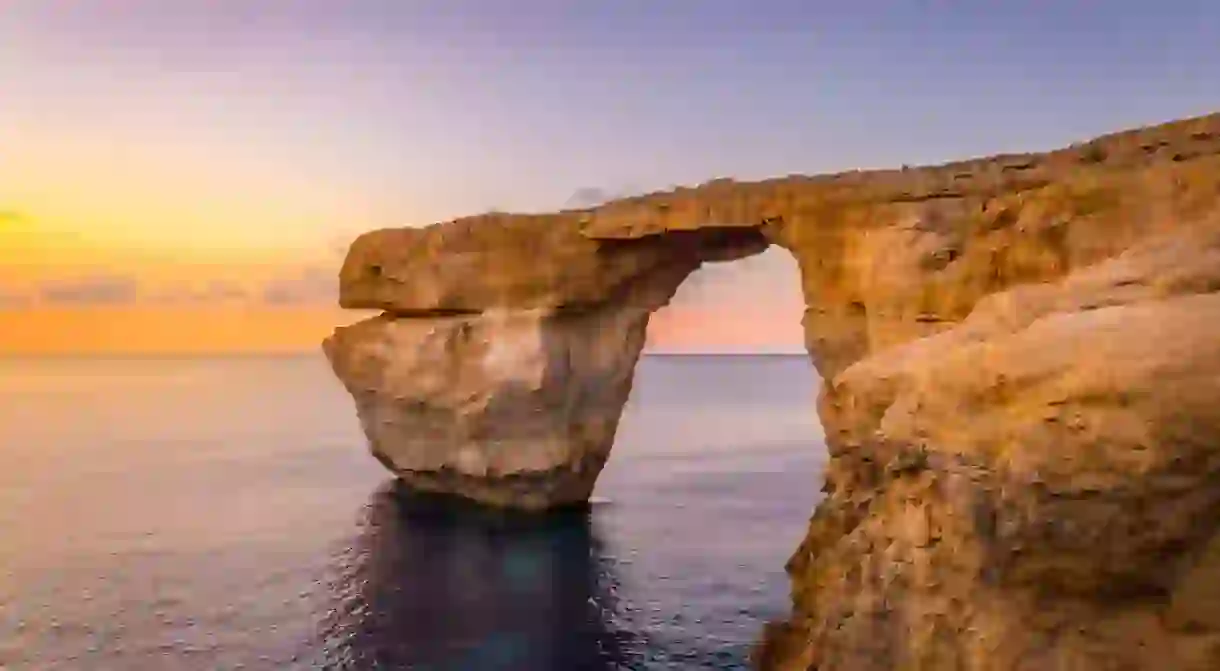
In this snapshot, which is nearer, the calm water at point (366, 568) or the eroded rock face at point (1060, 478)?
the eroded rock face at point (1060, 478)

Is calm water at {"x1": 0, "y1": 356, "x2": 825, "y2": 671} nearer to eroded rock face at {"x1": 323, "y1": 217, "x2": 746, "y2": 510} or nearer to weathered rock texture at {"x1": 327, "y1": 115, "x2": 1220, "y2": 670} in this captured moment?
eroded rock face at {"x1": 323, "y1": 217, "x2": 746, "y2": 510}

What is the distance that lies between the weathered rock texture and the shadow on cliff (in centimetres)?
507

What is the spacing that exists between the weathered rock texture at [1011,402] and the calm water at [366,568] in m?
5.59

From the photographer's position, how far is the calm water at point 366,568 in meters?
19.8

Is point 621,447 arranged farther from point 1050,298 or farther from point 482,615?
point 1050,298

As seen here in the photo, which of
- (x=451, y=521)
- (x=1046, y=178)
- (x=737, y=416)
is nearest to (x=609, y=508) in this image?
(x=451, y=521)

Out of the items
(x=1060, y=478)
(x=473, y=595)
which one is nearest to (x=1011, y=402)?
(x=1060, y=478)

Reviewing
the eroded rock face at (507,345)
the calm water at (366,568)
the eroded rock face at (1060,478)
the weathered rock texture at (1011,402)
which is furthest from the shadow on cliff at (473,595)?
the eroded rock face at (1060,478)

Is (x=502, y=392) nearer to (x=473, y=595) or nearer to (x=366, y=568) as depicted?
(x=366, y=568)

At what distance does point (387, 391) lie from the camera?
102ft

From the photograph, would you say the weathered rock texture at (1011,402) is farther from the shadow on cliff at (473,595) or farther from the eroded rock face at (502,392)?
the eroded rock face at (502,392)

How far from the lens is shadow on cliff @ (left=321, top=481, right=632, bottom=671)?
62.7 feet

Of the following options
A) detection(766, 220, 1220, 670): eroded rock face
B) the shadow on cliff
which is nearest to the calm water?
the shadow on cliff

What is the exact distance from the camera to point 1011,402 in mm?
8852
